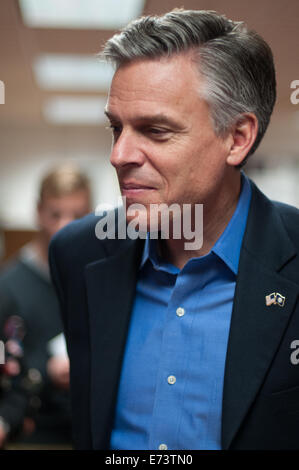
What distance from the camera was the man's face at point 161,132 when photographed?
0.78 m

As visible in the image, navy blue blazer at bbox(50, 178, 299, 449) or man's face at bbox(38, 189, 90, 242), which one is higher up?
man's face at bbox(38, 189, 90, 242)

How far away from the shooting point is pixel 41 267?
5.36 feet

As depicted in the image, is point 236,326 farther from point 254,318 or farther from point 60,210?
point 60,210

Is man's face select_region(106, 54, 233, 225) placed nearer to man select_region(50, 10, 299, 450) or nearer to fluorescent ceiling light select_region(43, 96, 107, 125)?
man select_region(50, 10, 299, 450)

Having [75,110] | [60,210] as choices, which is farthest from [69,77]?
[60,210]

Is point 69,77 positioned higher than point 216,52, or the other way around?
point 69,77

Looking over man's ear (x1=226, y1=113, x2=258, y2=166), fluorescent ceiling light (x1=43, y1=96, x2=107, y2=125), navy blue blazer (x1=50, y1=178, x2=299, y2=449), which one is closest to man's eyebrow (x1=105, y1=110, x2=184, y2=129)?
man's ear (x1=226, y1=113, x2=258, y2=166)

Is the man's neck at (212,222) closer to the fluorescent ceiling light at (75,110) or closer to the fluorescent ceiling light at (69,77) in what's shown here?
the fluorescent ceiling light at (69,77)

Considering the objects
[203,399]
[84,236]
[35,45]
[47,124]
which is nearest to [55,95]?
[47,124]

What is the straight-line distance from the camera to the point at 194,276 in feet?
2.96

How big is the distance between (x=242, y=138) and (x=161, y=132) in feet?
0.52

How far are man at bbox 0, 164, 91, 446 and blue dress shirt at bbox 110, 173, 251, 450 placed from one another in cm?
51

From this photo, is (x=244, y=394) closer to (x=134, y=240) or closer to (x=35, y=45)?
(x=134, y=240)

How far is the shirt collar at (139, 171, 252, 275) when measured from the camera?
879 mm
